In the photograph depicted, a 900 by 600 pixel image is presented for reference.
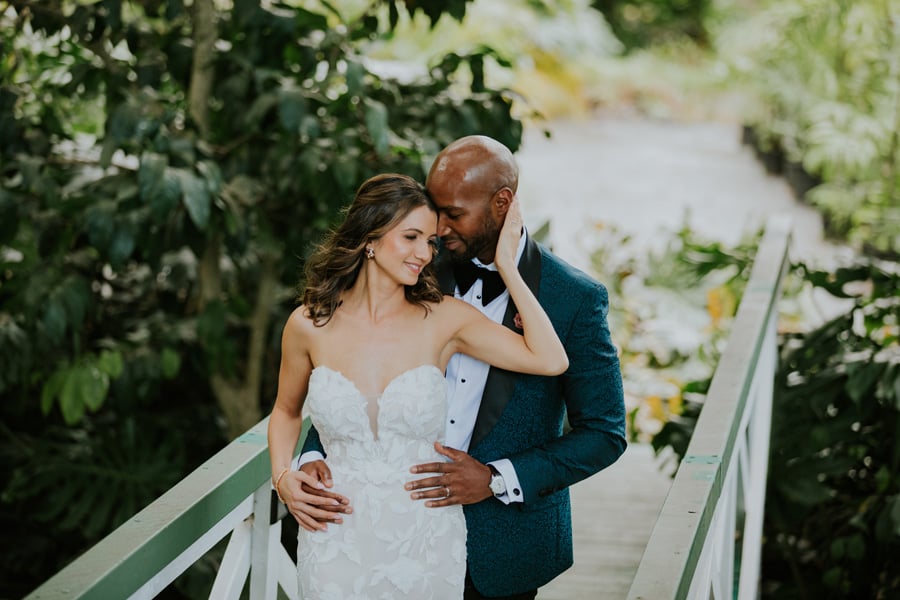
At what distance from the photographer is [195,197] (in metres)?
3.24

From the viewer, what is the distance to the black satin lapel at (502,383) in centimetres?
215

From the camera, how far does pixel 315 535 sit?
6.86 ft

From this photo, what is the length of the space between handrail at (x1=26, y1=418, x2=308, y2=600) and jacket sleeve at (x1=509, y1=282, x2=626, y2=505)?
21.6 inches

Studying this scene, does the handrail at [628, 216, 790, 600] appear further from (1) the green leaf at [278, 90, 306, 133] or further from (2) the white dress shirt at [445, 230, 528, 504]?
(1) the green leaf at [278, 90, 306, 133]

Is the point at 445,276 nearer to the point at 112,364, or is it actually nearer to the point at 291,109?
the point at 291,109

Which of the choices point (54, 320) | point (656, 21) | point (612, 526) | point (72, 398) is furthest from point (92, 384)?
point (656, 21)

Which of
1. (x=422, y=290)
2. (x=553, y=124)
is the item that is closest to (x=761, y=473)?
→ (x=422, y=290)

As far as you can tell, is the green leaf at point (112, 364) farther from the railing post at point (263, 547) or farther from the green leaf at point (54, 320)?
the railing post at point (263, 547)

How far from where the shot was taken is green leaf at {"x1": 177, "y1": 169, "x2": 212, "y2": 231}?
3.21 m

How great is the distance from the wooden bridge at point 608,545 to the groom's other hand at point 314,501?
0.14 metres

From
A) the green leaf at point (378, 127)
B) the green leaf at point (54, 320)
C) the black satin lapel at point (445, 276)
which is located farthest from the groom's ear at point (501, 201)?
the green leaf at point (54, 320)

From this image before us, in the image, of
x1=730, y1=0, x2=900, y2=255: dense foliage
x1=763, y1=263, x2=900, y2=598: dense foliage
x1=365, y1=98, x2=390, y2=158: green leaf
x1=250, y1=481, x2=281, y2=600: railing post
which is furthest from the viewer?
x1=730, y1=0, x2=900, y2=255: dense foliage

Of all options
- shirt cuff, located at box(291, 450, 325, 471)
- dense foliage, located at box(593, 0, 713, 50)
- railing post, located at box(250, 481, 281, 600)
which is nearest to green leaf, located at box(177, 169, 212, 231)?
railing post, located at box(250, 481, 281, 600)

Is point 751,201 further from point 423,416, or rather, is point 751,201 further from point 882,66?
point 423,416
